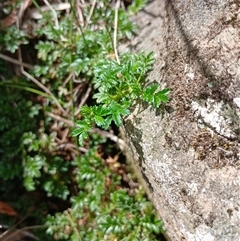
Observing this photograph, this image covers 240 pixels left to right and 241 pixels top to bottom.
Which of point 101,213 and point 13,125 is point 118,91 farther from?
point 13,125

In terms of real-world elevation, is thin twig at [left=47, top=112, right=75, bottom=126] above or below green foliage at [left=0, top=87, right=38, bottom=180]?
above

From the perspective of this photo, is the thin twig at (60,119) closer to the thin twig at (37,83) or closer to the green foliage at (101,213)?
the thin twig at (37,83)

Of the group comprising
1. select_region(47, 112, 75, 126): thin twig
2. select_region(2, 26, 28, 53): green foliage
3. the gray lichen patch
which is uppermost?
the gray lichen patch

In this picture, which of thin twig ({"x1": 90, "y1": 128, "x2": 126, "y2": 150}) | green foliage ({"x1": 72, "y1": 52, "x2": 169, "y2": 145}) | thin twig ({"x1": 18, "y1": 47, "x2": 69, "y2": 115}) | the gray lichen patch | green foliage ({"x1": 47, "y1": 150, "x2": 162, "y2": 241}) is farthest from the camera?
thin twig ({"x1": 18, "y1": 47, "x2": 69, "y2": 115})

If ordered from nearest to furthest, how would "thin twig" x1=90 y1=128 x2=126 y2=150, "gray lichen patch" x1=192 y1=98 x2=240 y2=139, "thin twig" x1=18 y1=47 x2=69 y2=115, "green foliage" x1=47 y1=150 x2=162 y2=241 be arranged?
1. "gray lichen patch" x1=192 y1=98 x2=240 y2=139
2. "green foliage" x1=47 y1=150 x2=162 y2=241
3. "thin twig" x1=90 y1=128 x2=126 y2=150
4. "thin twig" x1=18 y1=47 x2=69 y2=115

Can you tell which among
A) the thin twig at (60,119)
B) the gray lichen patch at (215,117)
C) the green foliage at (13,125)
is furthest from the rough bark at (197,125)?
the green foliage at (13,125)

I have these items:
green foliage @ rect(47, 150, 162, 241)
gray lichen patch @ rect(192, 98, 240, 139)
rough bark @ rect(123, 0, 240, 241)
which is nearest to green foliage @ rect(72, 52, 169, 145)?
rough bark @ rect(123, 0, 240, 241)

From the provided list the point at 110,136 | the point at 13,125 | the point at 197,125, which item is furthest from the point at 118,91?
the point at 13,125

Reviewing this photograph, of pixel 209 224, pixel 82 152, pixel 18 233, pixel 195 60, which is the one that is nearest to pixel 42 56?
pixel 82 152

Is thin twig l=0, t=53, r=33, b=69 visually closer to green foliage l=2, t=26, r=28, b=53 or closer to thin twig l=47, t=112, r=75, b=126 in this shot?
green foliage l=2, t=26, r=28, b=53
